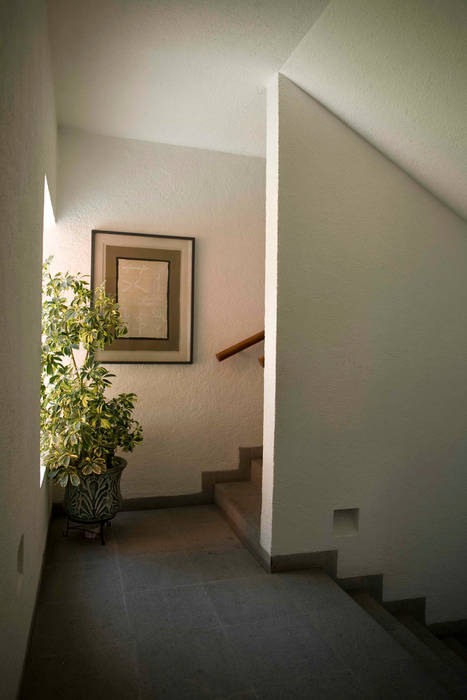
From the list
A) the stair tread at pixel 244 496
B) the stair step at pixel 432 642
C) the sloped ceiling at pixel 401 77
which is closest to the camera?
the sloped ceiling at pixel 401 77

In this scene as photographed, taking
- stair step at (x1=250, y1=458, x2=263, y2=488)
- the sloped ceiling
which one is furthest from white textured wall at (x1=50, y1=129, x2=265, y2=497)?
the sloped ceiling

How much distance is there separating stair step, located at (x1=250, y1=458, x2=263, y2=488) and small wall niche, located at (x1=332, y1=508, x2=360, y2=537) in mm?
918

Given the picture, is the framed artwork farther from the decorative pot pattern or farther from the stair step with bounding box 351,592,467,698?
the stair step with bounding box 351,592,467,698

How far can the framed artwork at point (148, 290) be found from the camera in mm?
3469

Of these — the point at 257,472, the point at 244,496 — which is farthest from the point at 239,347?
the point at 244,496

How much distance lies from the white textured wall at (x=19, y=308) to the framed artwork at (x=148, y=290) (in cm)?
122

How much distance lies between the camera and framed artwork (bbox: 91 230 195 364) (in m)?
3.47

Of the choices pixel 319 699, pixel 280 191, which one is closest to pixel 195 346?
pixel 280 191

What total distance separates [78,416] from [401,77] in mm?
2258

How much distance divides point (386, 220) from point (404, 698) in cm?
212

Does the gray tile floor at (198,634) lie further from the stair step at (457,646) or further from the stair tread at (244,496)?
the stair step at (457,646)

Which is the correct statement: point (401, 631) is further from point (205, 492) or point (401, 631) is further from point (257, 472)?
point (205, 492)

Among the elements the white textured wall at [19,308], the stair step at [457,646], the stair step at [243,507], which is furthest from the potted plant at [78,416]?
the stair step at [457,646]

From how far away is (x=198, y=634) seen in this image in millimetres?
2020
